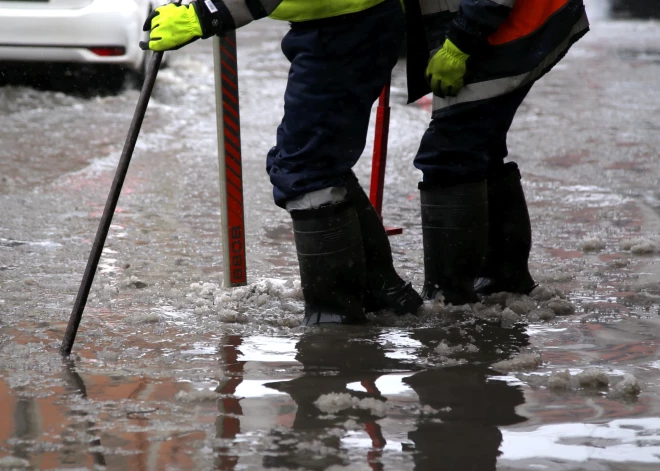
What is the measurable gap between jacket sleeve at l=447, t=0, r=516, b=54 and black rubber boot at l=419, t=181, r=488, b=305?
1.55 ft

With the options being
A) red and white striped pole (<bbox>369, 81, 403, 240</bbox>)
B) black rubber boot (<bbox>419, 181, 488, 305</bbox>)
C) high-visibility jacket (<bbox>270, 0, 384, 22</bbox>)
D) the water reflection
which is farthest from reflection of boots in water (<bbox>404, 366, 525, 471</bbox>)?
red and white striped pole (<bbox>369, 81, 403, 240</bbox>)

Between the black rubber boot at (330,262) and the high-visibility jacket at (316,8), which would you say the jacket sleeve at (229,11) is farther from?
the black rubber boot at (330,262)

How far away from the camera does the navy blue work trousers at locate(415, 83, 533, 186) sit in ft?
9.99

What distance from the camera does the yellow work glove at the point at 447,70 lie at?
2920mm

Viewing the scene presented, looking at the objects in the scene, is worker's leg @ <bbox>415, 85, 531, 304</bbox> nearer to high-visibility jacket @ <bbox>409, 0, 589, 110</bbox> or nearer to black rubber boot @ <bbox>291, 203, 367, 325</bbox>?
high-visibility jacket @ <bbox>409, 0, 589, 110</bbox>

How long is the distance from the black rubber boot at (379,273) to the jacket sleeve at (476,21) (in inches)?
20.9

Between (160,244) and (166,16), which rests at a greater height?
(166,16)

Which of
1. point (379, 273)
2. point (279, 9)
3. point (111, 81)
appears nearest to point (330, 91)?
point (279, 9)

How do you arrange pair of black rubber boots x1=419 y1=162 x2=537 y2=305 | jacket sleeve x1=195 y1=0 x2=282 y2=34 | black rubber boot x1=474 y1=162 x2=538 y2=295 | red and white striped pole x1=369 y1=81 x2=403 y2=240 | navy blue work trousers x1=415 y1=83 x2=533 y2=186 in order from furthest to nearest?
red and white striped pole x1=369 y1=81 x2=403 y2=240
black rubber boot x1=474 y1=162 x2=538 y2=295
pair of black rubber boots x1=419 y1=162 x2=537 y2=305
navy blue work trousers x1=415 y1=83 x2=533 y2=186
jacket sleeve x1=195 y1=0 x2=282 y2=34

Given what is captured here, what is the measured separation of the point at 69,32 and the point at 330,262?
473 centimetres

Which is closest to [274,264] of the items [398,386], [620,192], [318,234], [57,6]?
[318,234]

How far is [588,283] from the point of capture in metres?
3.51

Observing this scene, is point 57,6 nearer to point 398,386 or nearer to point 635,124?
point 635,124

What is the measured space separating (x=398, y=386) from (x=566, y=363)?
Answer: 19.5 inches
